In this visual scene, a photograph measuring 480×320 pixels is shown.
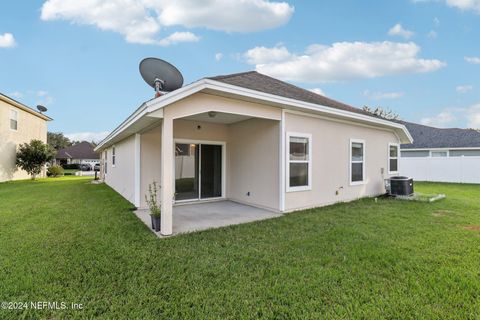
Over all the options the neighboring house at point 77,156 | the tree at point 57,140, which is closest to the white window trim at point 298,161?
the neighboring house at point 77,156

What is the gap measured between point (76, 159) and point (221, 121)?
141 ft

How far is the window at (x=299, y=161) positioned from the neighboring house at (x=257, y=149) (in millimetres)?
31

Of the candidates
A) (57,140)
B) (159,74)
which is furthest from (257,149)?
(57,140)

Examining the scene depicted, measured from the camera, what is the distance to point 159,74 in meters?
6.93

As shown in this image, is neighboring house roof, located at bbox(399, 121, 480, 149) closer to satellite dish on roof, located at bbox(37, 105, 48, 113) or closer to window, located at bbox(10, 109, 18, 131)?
window, located at bbox(10, 109, 18, 131)

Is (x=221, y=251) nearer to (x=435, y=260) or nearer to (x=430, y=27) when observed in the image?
(x=435, y=260)

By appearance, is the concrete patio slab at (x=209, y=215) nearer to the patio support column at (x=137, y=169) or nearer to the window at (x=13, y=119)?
the patio support column at (x=137, y=169)

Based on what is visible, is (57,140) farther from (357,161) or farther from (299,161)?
(357,161)

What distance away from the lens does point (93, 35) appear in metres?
11.7

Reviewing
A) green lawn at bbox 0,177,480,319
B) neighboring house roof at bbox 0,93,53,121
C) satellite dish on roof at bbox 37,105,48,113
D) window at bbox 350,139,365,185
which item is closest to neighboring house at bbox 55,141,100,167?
neighboring house roof at bbox 0,93,53,121

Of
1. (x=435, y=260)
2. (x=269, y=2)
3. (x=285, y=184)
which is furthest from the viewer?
(x=269, y=2)

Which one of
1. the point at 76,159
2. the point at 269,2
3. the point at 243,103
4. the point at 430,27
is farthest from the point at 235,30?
the point at 76,159

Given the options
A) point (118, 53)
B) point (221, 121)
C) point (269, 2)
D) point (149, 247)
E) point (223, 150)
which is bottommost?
point (149, 247)

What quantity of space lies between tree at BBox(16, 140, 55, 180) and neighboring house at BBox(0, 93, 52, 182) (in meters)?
0.36
